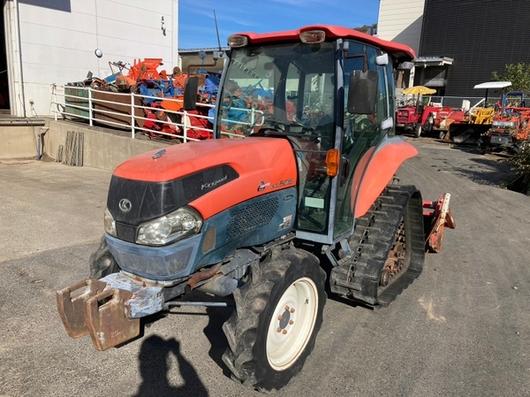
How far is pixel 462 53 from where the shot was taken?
1113 inches

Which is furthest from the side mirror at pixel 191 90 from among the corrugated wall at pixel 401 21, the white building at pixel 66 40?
Answer: the corrugated wall at pixel 401 21

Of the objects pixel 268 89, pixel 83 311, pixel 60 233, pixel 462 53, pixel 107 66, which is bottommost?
pixel 60 233

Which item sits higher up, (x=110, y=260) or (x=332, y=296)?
(x=110, y=260)

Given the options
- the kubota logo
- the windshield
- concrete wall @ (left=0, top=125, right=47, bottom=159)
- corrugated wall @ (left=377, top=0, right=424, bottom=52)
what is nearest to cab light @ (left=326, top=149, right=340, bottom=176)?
the windshield

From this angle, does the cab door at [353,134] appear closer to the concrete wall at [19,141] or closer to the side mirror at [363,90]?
the side mirror at [363,90]

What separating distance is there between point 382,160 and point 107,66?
15.5 m

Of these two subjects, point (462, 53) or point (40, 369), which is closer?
point (40, 369)

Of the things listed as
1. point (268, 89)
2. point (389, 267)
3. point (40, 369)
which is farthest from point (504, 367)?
point (40, 369)

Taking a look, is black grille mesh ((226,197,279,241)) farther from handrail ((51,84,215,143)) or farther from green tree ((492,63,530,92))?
green tree ((492,63,530,92))

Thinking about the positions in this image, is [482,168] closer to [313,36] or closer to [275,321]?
[313,36]

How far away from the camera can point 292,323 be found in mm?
3080

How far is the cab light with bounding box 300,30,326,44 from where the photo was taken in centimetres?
307

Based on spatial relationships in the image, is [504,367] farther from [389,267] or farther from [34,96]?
[34,96]

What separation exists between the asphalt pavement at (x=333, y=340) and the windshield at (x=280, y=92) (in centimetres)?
170
